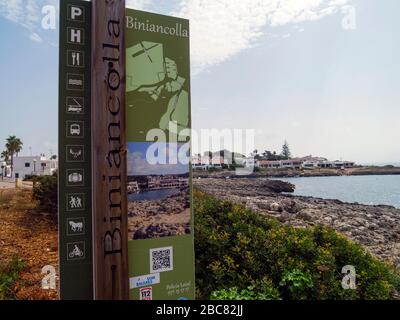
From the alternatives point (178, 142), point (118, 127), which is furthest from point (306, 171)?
point (118, 127)

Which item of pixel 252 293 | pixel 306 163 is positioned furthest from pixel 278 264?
pixel 306 163

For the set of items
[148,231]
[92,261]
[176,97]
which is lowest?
[92,261]

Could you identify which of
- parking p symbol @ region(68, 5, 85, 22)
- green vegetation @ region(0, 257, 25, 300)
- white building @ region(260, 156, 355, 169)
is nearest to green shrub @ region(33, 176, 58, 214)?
green vegetation @ region(0, 257, 25, 300)

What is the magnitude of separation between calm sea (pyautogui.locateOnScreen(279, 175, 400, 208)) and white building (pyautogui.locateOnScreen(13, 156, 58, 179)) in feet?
9.69

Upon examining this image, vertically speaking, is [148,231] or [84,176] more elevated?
[84,176]

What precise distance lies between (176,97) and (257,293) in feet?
6.24

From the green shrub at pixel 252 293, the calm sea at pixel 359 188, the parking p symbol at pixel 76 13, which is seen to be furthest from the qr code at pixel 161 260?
the calm sea at pixel 359 188

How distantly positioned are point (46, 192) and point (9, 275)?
104 cm

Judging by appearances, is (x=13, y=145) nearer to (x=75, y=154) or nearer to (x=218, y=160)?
(x=75, y=154)

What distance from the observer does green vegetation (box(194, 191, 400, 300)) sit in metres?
2.66

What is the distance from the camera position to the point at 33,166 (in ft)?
10.7

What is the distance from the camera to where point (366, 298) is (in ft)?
8.79
